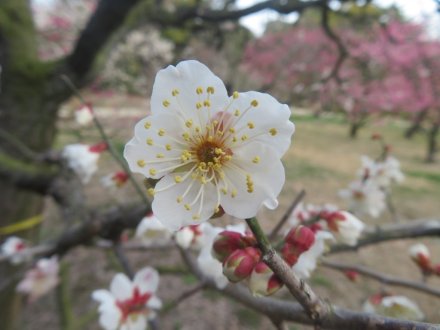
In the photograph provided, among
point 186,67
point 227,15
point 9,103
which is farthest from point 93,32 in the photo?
point 186,67

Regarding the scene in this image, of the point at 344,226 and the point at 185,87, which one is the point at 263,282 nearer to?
the point at 185,87

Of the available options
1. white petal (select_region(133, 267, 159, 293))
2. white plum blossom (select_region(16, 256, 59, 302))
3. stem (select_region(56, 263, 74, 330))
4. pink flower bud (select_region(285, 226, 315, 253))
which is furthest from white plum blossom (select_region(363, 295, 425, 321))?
stem (select_region(56, 263, 74, 330))

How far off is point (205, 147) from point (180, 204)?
9 cm

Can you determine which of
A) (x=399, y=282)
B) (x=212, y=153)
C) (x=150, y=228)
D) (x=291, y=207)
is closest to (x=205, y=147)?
(x=212, y=153)

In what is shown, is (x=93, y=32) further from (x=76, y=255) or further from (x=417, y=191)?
(x=417, y=191)

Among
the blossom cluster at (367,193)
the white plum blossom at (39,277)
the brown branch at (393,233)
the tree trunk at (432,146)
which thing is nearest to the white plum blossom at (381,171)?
the blossom cluster at (367,193)

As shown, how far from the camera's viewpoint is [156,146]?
0.45 metres

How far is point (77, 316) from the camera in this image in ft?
6.75

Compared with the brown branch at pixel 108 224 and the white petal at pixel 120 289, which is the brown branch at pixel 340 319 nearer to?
the white petal at pixel 120 289

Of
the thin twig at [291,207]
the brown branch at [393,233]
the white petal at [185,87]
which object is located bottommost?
the brown branch at [393,233]

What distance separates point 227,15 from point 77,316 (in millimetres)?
1992

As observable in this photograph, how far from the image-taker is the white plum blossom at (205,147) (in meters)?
0.41

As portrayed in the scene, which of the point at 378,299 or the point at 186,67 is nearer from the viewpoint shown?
the point at 186,67

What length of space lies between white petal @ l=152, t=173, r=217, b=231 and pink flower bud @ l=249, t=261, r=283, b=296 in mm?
104
